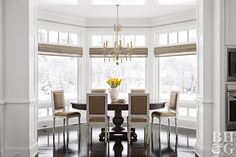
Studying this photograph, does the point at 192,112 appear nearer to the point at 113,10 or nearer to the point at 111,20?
the point at 113,10

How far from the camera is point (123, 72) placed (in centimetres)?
850

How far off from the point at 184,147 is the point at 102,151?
1.62 m

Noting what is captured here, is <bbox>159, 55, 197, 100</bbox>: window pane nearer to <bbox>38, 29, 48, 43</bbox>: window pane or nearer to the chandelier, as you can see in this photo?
the chandelier

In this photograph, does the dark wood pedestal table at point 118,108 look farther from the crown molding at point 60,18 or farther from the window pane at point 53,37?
the crown molding at point 60,18

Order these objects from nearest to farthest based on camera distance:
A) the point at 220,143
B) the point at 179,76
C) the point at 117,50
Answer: the point at 220,143 → the point at 117,50 → the point at 179,76

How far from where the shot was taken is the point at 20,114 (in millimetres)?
4547

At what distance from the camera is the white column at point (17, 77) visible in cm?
453

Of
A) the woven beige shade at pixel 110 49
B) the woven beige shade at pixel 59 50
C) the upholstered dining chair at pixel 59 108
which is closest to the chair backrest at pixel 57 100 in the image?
the upholstered dining chair at pixel 59 108

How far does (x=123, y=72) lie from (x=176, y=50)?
181 cm

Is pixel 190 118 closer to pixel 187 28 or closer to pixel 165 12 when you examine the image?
pixel 187 28

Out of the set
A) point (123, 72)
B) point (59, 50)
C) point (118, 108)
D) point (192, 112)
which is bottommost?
point (192, 112)

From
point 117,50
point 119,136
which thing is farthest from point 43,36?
point 119,136

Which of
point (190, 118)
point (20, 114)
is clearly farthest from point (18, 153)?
point (190, 118)

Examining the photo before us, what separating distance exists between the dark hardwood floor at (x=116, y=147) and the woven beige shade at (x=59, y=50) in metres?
2.18
